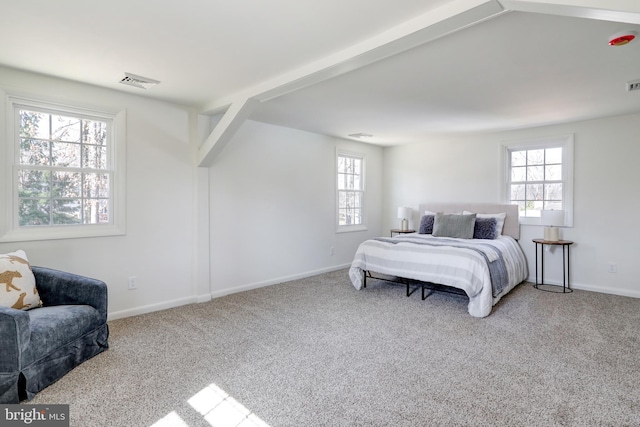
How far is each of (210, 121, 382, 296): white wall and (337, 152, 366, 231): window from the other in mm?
181

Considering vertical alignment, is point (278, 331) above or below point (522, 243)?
below

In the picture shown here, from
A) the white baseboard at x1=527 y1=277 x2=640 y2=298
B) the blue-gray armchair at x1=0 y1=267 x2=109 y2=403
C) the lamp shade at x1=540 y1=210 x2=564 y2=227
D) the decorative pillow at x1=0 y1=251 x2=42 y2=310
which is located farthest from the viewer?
the lamp shade at x1=540 y1=210 x2=564 y2=227

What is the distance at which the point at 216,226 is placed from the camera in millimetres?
4242

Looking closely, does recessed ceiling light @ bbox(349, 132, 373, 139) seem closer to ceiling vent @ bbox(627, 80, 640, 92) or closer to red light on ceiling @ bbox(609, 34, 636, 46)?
ceiling vent @ bbox(627, 80, 640, 92)

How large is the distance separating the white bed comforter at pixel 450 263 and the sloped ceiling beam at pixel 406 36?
2.29 meters

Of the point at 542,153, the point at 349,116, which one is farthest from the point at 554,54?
the point at 542,153

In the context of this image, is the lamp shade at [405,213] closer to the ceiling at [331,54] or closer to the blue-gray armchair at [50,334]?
the ceiling at [331,54]

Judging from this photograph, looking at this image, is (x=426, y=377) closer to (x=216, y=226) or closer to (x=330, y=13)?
(x=330, y=13)

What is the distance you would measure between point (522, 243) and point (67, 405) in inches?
218

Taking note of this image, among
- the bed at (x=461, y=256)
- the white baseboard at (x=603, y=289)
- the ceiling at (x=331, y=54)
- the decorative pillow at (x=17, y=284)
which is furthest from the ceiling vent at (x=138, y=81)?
the white baseboard at (x=603, y=289)

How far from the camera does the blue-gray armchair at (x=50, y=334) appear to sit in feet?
6.43

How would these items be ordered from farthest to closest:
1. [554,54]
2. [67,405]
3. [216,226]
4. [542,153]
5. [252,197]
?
[542,153] < [252,197] < [216,226] < [554,54] < [67,405]

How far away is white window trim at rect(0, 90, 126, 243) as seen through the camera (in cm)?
287

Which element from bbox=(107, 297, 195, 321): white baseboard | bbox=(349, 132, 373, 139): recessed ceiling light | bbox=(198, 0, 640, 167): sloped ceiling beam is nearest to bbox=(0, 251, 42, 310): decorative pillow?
bbox=(107, 297, 195, 321): white baseboard
